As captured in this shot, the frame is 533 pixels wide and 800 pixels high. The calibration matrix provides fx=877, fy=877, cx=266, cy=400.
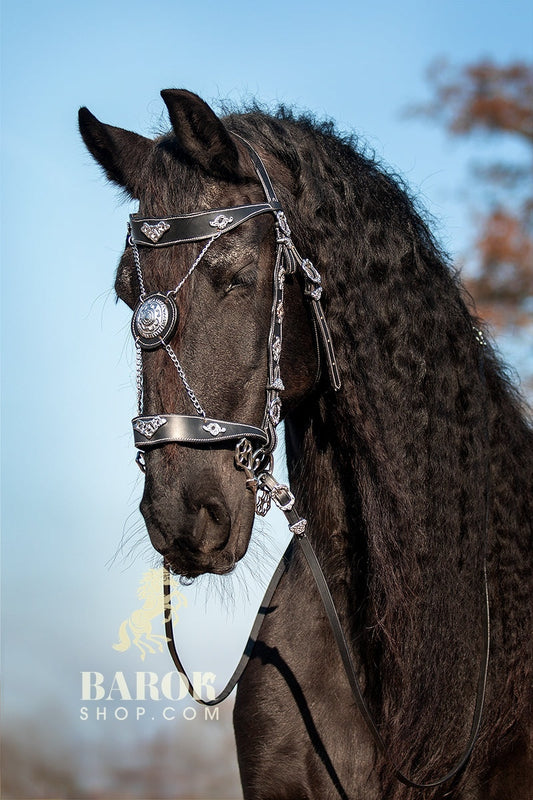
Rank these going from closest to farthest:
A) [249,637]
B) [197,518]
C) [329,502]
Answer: [197,518] < [329,502] < [249,637]

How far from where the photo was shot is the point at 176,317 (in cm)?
232

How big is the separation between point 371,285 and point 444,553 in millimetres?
852

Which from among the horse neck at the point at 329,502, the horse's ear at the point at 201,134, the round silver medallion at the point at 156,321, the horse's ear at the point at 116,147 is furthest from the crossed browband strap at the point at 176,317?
the horse's ear at the point at 116,147

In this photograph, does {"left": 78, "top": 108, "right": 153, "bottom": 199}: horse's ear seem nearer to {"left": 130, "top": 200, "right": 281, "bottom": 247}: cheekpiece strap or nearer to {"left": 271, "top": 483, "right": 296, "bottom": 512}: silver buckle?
{"left": 130, "top": 200, "right": 281, "bottom": 247}: cheekpiece strap

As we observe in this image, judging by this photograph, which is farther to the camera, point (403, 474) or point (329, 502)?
point (329, 502)

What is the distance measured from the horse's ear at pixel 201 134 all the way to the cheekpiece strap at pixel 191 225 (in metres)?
0.15

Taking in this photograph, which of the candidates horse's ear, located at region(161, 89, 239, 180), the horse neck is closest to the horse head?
horse's ear, located at region(161, 89, 239, 180)

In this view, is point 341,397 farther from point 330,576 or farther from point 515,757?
point 515,757

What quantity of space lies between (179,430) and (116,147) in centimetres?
115

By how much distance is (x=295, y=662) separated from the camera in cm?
281

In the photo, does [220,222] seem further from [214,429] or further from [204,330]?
[214,429]

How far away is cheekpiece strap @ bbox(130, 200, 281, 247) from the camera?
2426 millimetres

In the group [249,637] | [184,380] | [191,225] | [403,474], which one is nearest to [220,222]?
[191,225]

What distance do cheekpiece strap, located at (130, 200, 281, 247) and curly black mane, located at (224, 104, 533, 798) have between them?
21 centimetres
